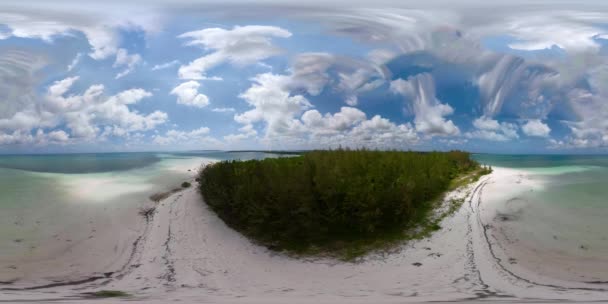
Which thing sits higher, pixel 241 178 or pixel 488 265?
pixel 241 178

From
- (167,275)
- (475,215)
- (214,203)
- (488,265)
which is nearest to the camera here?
(488,265)

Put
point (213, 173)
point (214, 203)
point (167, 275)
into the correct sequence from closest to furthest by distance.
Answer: point (167, 275) < point (214, 203) < point (213, 173)

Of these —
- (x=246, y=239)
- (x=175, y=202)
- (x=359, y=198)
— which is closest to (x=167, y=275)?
(x=246, y=239)

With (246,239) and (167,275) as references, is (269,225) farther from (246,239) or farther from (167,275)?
(167,275)

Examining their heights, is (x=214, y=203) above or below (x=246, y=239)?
above

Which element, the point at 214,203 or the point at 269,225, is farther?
the point at 214,203

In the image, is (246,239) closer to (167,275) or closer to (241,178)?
(241,178)

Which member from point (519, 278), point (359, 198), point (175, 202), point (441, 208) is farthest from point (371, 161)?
point (175, 202)

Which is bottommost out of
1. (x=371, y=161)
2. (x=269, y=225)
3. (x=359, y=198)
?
(x=269, y=225)

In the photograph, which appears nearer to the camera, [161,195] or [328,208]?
[328,208]
